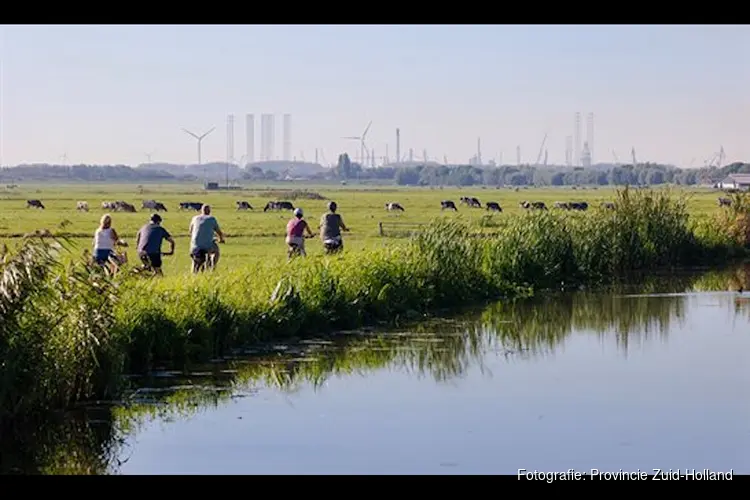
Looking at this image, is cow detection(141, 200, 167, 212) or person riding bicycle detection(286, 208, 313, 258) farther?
cow detection(141, 200, 167, 212)

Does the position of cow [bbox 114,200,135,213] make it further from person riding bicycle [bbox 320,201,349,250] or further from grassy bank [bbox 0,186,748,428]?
person riding bicycle [bbox 320,201,349,250]

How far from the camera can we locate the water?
12867 millimetres

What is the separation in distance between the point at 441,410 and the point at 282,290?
6535 millimetres

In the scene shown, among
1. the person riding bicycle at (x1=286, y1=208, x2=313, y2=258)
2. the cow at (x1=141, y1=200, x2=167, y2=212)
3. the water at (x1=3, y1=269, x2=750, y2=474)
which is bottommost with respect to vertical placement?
the water at (x1=3, y1=269, x2=750, y2=474)

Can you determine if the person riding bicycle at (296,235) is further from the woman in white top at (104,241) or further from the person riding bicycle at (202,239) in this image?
the woman in white top at (104,241)
